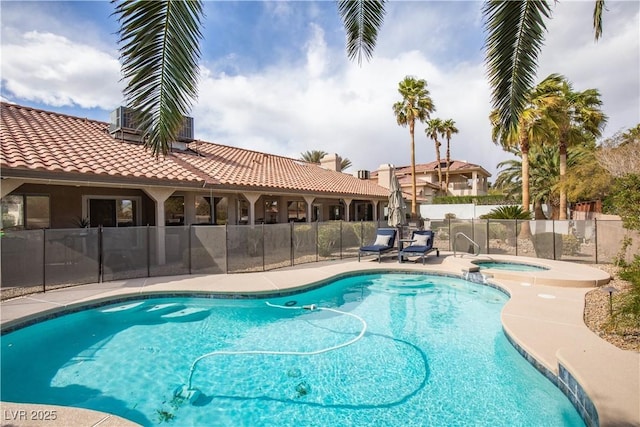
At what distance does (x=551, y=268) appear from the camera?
467 inches

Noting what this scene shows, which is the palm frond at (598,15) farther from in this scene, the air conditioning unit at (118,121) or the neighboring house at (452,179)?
the neighboring house at (452,179)

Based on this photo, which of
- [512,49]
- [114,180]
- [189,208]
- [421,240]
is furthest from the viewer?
[421,240]

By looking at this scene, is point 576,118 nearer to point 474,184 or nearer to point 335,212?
point 474,184

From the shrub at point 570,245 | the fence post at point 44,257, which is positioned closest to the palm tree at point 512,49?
the fence post at point 44,257

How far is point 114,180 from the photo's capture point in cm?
1033

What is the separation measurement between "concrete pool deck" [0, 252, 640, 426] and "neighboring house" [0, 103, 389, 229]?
130 inches

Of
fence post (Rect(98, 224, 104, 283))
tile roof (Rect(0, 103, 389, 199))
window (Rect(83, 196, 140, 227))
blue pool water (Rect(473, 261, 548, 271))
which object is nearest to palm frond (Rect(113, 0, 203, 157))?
tile roof (Rect(0, 103, 389, 199))

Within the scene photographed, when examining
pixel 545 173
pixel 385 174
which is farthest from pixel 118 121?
pixel 545 173

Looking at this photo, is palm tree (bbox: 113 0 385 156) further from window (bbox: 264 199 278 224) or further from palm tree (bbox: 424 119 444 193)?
palm tree (bbox: 424 119 444 193)

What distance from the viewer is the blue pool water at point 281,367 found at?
452cm

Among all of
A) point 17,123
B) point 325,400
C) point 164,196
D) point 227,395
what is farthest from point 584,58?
point 17,123

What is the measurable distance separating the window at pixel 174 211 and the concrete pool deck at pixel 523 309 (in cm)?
521

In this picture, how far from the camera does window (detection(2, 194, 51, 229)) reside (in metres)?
10.9

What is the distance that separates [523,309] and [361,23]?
670 cm
